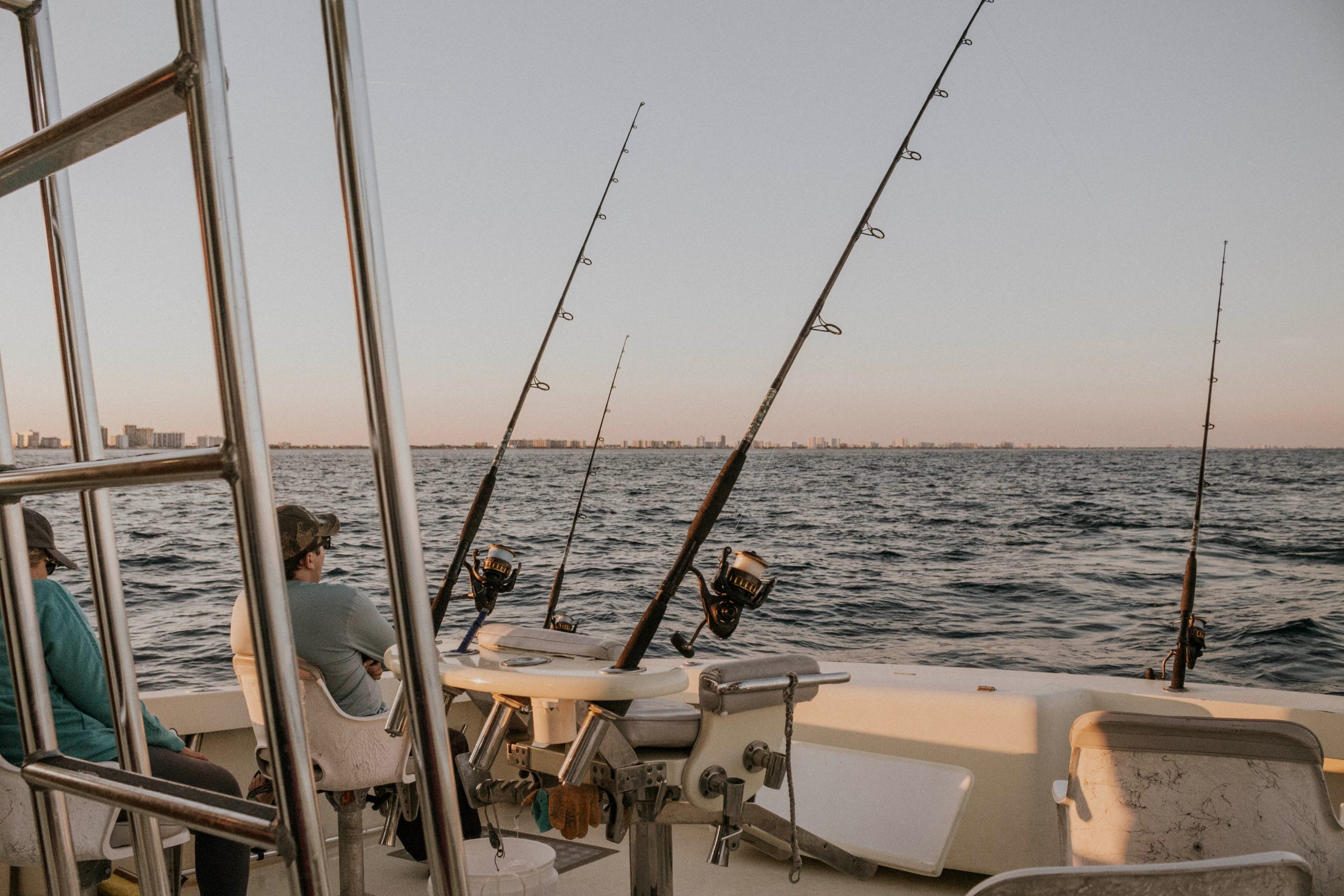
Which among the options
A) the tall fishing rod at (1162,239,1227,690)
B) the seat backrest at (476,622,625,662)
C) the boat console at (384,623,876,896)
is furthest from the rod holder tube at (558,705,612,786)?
the tall fishing rod at (1162,239,1227,690)

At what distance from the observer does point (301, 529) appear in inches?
103

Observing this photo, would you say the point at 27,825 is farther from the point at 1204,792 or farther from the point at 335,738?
the point at 1204,792

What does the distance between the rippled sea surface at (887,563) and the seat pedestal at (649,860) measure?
2.17 meters

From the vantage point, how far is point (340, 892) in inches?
107

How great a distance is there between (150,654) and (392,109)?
6316 millimetres

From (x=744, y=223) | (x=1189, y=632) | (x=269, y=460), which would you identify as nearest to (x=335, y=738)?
(x=269, y=460)

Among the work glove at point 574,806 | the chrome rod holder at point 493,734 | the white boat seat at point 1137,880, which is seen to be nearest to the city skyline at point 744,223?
the chrome rod holder at point 493,734

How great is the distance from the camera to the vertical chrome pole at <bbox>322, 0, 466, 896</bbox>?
0.54 m

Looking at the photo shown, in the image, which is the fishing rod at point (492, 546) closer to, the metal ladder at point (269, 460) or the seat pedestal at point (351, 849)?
the seat pedestal at point (351, 849)

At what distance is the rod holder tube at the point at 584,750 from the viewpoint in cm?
174

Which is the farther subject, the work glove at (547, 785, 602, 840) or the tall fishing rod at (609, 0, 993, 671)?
the tall fishing rod at (609, 0, 993, 671)

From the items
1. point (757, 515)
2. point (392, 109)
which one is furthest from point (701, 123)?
point (757, 515)

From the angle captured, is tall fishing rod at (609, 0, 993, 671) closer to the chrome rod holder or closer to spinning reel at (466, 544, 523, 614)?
the chrome rod holder

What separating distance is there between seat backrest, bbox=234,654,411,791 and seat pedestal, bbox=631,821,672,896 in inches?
26.4
